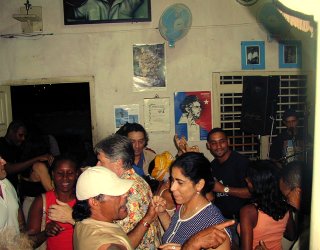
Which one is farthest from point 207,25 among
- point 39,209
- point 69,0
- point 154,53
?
point 39,209

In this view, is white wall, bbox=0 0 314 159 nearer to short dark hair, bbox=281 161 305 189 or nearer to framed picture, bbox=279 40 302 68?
framed picture, bbox=279 40 302 68

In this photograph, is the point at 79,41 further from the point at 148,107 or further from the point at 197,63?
the point at 197,63

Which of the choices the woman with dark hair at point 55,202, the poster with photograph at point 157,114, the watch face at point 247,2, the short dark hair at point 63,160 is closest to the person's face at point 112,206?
the woman with dark hair at point 55,202

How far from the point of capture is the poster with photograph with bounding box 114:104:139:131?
20.0 feet

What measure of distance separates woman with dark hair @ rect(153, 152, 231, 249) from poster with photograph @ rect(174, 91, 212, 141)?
379 cm

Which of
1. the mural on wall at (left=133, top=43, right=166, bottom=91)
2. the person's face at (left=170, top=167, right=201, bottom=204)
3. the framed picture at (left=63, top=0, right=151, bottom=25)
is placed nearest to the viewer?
the person's face at (left=170, top=167, right=201, bottom=204)

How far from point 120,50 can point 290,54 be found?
336 cm

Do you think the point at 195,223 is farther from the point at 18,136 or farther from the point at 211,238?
the point at 18,136

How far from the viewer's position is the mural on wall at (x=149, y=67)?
6051mm

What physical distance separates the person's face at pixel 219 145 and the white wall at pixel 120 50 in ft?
6.86

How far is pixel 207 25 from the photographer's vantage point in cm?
607

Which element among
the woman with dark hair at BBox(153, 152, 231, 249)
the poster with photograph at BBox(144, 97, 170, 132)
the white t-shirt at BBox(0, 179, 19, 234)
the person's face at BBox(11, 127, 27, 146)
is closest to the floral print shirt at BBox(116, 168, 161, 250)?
the woman with dark hair at BBox(153, 152, 231, 249)

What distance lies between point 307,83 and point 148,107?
10.7 ft

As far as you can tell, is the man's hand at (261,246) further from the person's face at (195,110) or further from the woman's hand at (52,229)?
the person's face at (195,110)
